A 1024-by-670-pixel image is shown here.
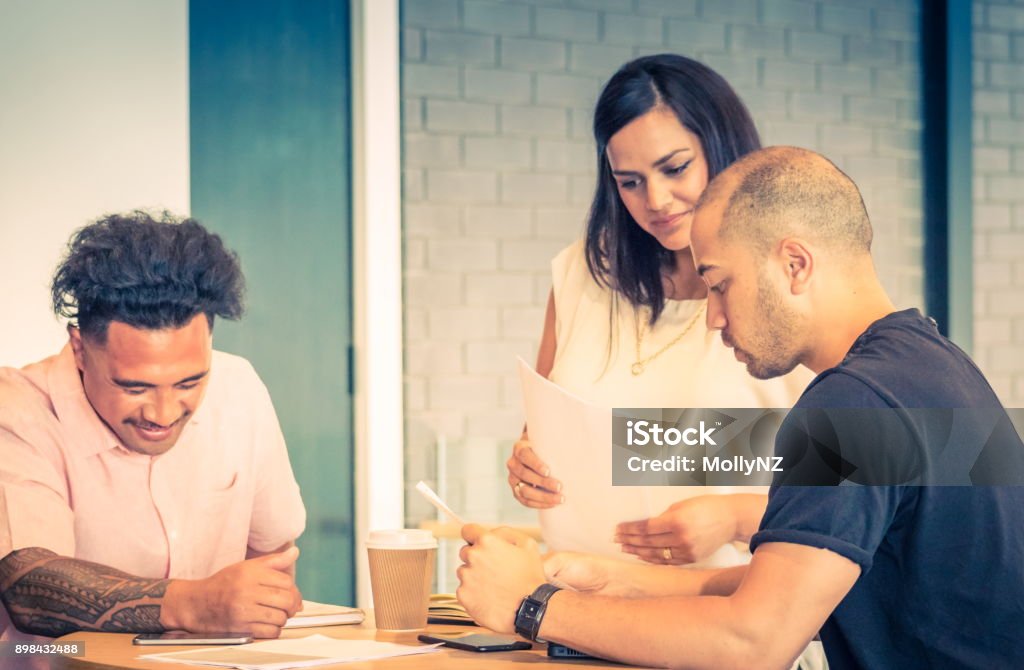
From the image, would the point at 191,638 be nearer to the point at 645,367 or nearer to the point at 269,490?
the point at 269,490

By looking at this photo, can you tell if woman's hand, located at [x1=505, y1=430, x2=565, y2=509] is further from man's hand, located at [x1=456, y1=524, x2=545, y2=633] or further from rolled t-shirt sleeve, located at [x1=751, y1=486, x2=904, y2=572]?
rolled t-shirt sleeve, located at [x1=751, y1=486, x2=904, y2=572]

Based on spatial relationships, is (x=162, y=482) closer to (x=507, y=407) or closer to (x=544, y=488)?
(x=544, y=488)

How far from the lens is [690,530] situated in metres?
1.87

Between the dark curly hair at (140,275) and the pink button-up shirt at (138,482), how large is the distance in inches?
3.9

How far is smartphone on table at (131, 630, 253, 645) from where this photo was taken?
5.30 feet

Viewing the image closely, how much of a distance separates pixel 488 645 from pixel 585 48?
94.2 inches

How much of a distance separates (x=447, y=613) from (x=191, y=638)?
16.2 inches

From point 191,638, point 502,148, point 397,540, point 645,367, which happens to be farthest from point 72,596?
point 502,148

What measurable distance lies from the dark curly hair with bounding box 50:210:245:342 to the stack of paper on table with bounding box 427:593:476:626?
61cm

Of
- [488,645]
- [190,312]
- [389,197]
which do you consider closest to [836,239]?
[488,645]

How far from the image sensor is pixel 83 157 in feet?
7.34

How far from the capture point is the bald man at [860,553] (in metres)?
1.33

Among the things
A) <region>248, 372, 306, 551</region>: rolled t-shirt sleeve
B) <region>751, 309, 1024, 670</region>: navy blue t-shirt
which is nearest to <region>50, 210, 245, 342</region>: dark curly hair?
<region>248, 372, 306, 551</region>: rolled t-shirt sleeve

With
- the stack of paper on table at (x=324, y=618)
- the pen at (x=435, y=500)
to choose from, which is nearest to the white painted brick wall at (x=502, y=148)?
the stack of paper on table at (x=324, y=618)
